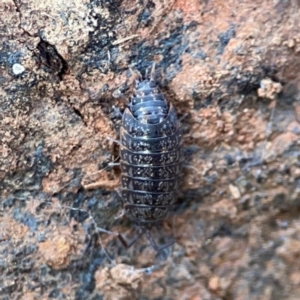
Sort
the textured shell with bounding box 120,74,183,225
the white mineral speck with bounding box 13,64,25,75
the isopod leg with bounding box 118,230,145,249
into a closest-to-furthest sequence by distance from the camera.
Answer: the white mineral speck with bounding box 13,64,25,75, the textured shell with bounding box 120,74,183,225, the isopod leg with bounding box 118,230,145,249

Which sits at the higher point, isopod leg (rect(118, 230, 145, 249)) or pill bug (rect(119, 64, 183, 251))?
pill bug (rect(119, 64, 183, 251))

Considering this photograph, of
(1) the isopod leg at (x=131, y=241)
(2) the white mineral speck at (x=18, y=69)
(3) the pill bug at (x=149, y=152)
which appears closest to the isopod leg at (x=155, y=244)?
(1) the isopod leg at (x=131, y=241)

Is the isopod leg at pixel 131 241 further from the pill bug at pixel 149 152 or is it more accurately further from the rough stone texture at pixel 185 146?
the pill bug at pixel 149 152

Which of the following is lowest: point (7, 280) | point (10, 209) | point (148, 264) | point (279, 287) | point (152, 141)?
point (279, 287)

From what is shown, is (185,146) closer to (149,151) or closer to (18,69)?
(149,151)

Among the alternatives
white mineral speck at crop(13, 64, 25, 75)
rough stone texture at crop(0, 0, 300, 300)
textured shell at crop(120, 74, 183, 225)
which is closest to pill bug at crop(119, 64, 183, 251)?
textured shell at crop(120, 74, 183, 225)

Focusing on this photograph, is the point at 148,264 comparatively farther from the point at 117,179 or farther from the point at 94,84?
the point at 94,84

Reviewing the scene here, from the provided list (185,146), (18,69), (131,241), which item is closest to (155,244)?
(131,241)

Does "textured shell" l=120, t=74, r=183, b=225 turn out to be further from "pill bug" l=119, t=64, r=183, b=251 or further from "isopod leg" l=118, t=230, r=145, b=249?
"isopod leg" l=118, t=230, r=145, b=249

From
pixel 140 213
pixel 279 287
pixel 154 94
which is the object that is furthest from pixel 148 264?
pixel 154 94
